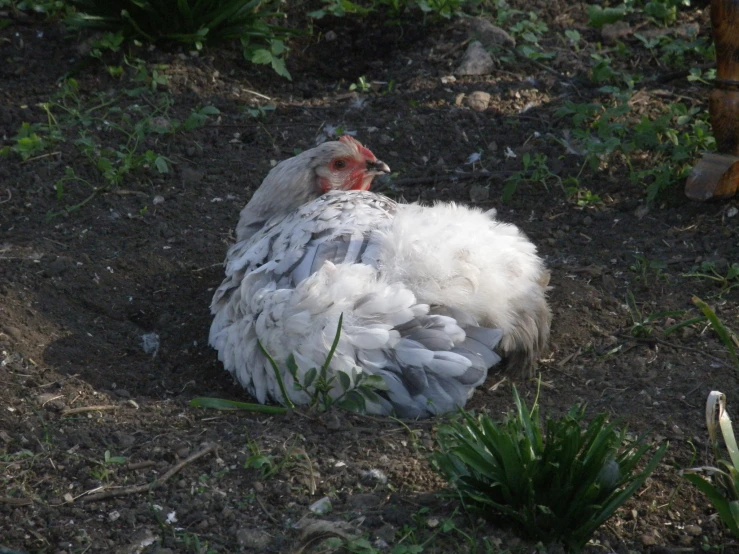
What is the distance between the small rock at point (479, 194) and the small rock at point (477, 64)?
42.7 inches

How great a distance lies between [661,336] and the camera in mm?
3414

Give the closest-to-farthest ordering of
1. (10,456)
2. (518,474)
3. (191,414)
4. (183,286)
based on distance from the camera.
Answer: (518,474) → (10,456) → (191,414) → (183,286)

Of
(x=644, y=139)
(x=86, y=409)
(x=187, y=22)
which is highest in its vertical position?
(x=187, y=22)

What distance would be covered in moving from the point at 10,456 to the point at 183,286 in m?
1.48

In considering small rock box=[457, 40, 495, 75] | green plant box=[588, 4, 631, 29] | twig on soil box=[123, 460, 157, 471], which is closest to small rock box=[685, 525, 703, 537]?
twig on soil box=[123, 460, 157, 471]

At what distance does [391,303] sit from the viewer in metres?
2.94

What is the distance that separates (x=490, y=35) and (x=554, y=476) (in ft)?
12.4

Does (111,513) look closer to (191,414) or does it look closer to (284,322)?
(191,414)

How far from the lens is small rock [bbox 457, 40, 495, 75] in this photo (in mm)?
5246

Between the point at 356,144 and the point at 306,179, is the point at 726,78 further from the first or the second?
the point at 306,179

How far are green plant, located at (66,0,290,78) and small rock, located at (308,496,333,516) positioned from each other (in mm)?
3411

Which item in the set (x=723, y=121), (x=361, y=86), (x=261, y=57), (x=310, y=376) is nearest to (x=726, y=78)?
(x=723, y=121)

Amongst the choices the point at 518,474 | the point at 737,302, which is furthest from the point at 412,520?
the point at 737,302

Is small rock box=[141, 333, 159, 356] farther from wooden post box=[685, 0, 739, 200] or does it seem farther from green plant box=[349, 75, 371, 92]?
wooden post box=[685, 0, 739, 200]
